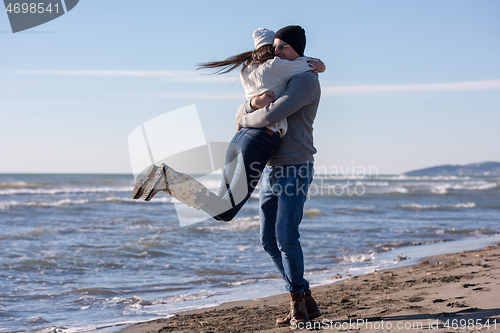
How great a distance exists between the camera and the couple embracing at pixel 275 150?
7.51 feet

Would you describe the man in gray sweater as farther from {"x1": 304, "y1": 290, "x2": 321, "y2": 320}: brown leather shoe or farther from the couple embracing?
{"x1": 304, "y1": 290, "x2": 321, "y2": 320}: brown leather shoe

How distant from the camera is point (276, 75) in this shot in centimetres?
239

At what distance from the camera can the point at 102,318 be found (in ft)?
11.8

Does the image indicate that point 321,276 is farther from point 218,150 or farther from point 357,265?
point 218,150

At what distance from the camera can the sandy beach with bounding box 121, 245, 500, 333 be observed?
7.95ft

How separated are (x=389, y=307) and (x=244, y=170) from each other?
1.60m

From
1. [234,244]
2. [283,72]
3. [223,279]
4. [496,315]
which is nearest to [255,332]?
[496,315]

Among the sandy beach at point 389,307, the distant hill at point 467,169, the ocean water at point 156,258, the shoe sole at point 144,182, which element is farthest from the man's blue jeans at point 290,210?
the distant hill at point 467,169

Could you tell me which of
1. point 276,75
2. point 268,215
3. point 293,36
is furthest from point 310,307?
point 293,36

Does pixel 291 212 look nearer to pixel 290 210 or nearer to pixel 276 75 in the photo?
pixel 290 210

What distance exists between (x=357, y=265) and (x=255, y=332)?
3.50m

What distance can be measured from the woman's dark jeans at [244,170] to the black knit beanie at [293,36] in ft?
1.80

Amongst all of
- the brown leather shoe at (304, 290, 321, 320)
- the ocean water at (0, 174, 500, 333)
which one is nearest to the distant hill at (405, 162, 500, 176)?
the ocean water at (0, 174, 500, 333)

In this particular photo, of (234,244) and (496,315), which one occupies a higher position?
(496,315)
